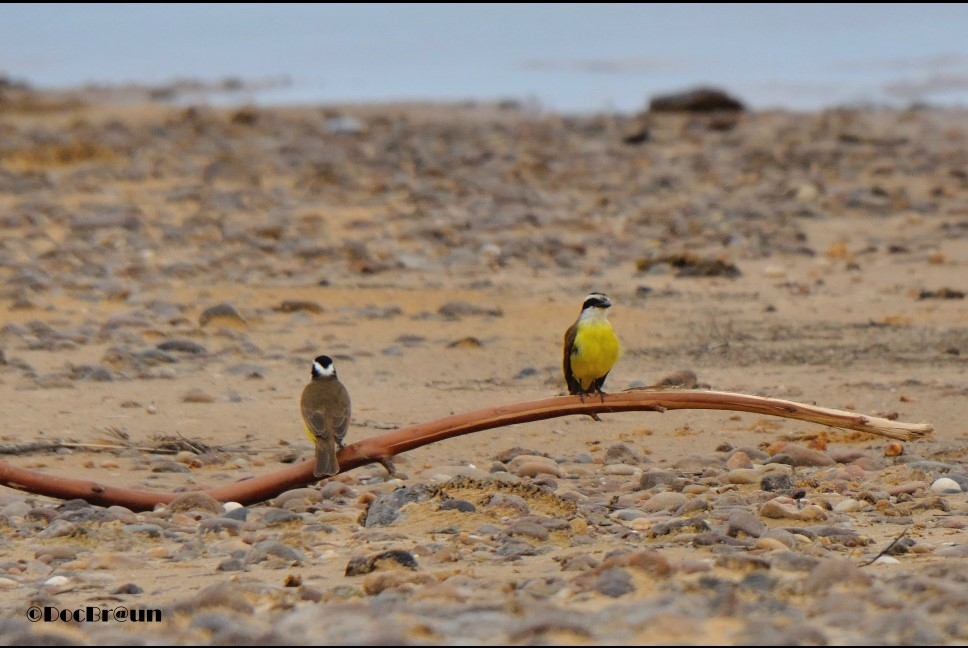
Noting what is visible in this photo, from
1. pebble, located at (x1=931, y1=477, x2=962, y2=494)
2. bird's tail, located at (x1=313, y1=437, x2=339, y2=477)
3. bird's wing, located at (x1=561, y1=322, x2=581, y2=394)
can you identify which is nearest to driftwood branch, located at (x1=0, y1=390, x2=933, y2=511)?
bird's tail, located at (x1=313, y1=437, x2=339, y2=477)

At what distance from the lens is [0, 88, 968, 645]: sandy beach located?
5559 millimetres

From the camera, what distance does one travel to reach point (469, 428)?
7438mm

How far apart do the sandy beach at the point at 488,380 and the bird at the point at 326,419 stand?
0.79ft

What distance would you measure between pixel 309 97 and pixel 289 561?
31349 millimetres

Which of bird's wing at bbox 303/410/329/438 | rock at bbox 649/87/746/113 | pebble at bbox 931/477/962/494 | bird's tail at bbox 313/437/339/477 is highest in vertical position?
rock at bbox 649/87/746/113

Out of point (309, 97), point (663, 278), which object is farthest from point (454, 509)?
point (309, 97)

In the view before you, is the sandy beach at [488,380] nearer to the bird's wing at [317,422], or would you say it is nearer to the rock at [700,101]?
the bird's wing at [317,422]

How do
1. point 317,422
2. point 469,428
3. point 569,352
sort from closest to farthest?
1. point 469,428
2. point 317,422
3. point 569,352

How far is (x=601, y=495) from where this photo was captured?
786cm

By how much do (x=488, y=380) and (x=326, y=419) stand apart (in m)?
3.34

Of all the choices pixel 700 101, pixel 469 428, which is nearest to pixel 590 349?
pixel 469 428

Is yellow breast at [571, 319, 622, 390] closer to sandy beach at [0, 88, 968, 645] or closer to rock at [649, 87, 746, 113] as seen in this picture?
sandy beach at [0, 88, 968, 645]

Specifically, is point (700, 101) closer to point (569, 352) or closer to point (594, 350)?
point (569, 352)

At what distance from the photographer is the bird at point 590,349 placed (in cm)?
859
